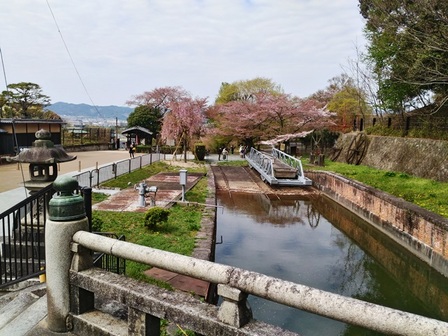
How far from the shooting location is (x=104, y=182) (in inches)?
683

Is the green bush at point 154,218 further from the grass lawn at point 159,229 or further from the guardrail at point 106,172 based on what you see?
the guardrail at point 106,172

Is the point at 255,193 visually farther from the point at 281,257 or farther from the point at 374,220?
the point at 281,257

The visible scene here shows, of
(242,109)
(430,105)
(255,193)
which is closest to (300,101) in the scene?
(242,109)

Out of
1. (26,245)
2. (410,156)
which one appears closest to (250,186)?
(410,156)

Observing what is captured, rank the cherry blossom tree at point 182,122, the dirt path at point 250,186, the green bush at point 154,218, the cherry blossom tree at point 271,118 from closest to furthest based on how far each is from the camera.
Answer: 1. the green bush at point 154,218
2. the dirt path at point 250,186
3. the cherry blossom tree at point 182,122
4. the cherry blossom tree at point 271,118

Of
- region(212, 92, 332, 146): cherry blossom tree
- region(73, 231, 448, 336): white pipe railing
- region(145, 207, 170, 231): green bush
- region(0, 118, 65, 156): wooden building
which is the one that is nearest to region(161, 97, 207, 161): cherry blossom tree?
region(212, 92, 332, 146): cherry blossom tree

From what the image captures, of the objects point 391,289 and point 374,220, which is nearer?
point 391,289

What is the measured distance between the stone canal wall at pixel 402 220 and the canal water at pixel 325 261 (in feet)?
0.96

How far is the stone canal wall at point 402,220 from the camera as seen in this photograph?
371 inches

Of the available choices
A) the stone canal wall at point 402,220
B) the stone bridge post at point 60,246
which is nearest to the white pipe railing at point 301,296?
the stone bridge post at point 60,246

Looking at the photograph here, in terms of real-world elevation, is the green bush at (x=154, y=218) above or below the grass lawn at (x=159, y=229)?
above

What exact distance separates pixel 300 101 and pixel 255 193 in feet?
54.8

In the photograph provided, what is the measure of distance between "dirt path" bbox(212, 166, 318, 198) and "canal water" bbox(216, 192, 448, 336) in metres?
3.56

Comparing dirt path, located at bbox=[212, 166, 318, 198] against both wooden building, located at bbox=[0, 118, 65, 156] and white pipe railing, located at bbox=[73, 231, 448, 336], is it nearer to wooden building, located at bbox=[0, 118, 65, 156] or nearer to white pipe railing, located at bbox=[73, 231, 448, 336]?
wooden building, located at bbox=[0, 118, 65, 156]
